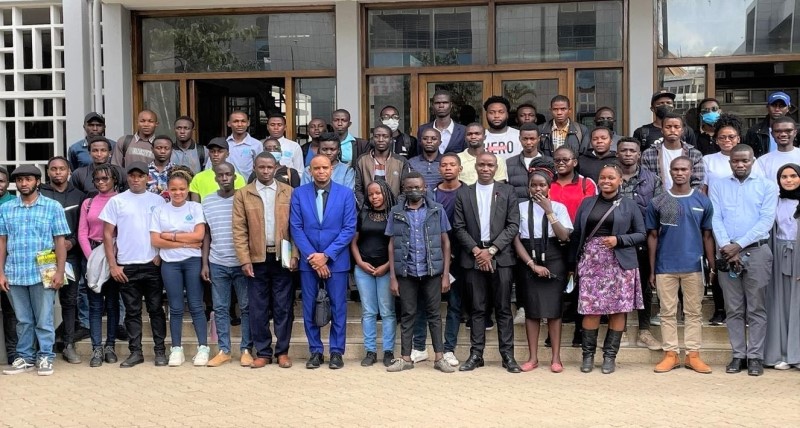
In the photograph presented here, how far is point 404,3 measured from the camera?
440 inches

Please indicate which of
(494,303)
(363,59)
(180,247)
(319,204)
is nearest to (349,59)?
(363,59)

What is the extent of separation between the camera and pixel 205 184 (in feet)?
27.9

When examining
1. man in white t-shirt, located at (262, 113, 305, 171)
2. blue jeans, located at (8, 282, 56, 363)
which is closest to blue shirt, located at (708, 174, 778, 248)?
man in white t-shirt, located at (262, 113, 305, 171)

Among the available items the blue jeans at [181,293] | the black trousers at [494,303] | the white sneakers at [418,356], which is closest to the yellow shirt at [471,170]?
the black trousers at [494,303]

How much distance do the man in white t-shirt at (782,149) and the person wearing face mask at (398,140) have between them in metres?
3.48

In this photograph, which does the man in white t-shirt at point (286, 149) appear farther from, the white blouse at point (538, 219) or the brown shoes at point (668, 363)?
the brown shoes at point (668, 363)

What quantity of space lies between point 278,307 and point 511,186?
2.42 metres

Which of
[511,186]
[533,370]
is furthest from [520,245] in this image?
[533,370]

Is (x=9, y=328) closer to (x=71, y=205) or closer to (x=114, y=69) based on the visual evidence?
(x=71, y=205)

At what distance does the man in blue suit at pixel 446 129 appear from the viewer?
912cm

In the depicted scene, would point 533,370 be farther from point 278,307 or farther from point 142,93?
point 142,93

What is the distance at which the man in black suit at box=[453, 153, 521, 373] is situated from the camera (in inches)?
298

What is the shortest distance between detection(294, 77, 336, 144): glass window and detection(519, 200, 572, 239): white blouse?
4.43m

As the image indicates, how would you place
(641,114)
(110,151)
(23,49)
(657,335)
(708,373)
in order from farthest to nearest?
(23,49)
(641,114)
(110,151)
(657,335)
(708,373)
